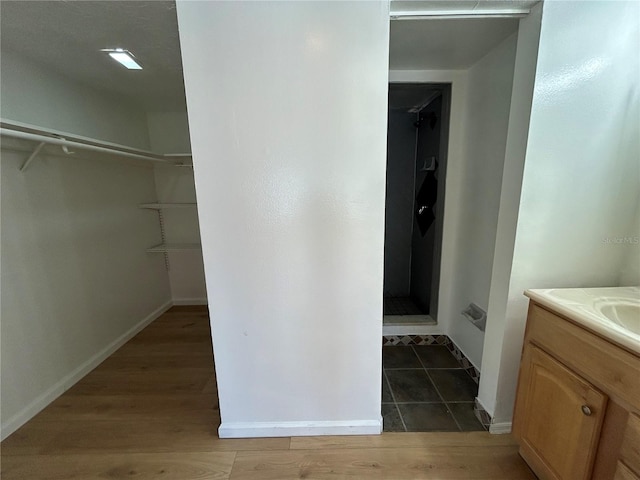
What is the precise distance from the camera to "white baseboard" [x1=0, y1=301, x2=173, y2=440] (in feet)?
5.08

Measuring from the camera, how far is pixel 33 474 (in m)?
1.31

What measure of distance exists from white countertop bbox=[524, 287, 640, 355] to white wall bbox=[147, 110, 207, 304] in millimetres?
3079

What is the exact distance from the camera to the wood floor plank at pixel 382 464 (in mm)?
1271

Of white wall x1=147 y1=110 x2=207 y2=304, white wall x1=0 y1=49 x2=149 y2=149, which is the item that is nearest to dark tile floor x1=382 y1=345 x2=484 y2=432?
white wall x1=147 y1=110 x2=207 y2=304

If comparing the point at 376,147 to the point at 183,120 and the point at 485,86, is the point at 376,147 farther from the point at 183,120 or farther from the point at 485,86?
the point at 183,120

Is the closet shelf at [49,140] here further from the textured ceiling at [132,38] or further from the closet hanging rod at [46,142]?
the textured ceiling at [132,38]

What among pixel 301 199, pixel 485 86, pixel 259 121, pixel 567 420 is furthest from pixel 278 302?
pixel 485 86

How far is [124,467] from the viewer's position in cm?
134

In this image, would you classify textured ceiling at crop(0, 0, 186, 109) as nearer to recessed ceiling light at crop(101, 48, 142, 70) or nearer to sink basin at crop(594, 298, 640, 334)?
recessed ceiling light at crop(101, 48, 142, 70)

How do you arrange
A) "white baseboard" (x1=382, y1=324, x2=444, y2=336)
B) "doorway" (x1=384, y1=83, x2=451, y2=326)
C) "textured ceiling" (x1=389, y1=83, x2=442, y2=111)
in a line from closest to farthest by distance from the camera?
"textured ceiling" (x1=389, y1=83, x2=442, y2=111) < "doorway" (x1=384, y1=83, x2=451, y2=326) < "white baseboard" (x1=382, y1=324, x2=444, y2=336)

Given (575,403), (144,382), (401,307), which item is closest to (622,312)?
(575,403)

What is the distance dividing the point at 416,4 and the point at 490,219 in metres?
1.27

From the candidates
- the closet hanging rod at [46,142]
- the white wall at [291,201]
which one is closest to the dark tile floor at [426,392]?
the white wall at [291,201]

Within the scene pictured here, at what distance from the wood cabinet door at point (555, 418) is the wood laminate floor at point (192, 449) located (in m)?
0.25
